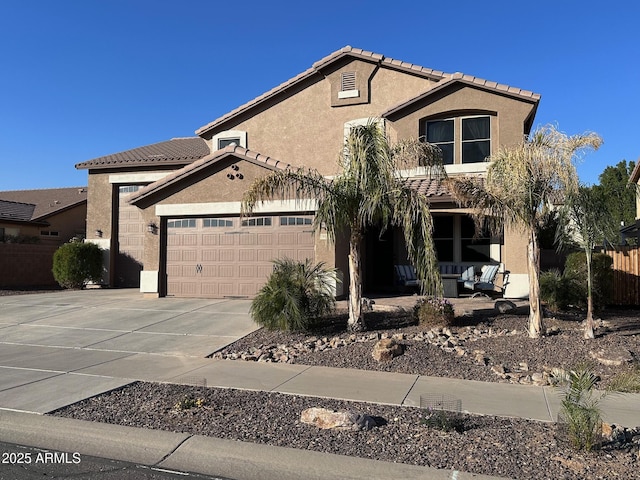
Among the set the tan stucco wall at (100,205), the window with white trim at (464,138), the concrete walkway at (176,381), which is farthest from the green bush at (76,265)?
the window with white trim at (464,138)

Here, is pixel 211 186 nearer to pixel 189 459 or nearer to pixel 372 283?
pixel 372 283

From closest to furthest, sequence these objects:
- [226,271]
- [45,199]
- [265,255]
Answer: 1. [265,255]
2. [226,271]
3. [45,199]

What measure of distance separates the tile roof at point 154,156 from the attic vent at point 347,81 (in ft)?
21.3

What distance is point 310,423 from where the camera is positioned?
5512 millimetres

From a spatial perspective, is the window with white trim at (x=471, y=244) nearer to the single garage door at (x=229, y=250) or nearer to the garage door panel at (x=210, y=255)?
the single garage door at (x=229, y=250)

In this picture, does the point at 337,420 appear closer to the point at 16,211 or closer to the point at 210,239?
the point at 210,239

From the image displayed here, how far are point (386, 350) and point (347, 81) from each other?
13.2 meters

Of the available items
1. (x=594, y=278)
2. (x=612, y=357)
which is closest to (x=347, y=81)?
(x=594, y=278)

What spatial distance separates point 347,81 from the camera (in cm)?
1902

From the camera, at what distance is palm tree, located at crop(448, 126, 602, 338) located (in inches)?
353

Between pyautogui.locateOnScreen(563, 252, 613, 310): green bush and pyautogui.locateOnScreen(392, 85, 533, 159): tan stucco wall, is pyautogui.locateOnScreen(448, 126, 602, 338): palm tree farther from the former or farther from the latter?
pyautogui.locateOnScreen(392, 85, 533, 159): tan stucco wall

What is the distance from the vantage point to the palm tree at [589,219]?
9148 millimetres

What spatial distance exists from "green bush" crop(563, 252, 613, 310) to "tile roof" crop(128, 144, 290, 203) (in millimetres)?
8009

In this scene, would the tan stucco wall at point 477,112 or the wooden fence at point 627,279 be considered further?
the tan stucco wall at point 477,112
